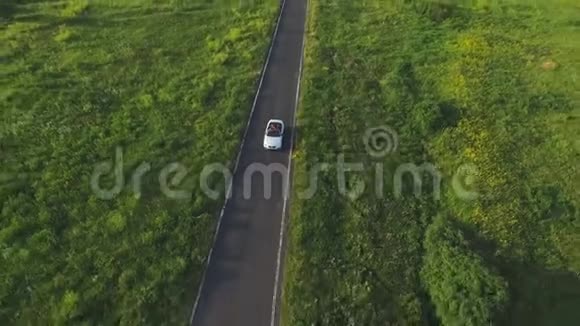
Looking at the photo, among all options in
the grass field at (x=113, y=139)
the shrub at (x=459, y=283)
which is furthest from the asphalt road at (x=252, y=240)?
the shrub at (x=459, y=283)

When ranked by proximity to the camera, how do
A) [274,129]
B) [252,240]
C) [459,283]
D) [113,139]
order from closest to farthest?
[459,283]
[252,240]
[274,129]
[113,139]

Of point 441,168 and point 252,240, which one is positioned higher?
point 441,168

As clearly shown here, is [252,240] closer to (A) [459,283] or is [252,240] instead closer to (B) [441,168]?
(A) [459,283]

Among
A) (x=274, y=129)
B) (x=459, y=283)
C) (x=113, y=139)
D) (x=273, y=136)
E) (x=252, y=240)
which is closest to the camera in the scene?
(x=459, y=283)

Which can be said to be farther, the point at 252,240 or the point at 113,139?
the point at 113,139

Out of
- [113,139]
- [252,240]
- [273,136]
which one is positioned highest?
[273,136]

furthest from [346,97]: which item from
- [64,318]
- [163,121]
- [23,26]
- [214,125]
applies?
[23,26]

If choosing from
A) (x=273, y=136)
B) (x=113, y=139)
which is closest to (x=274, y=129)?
(x=273, y=136)
